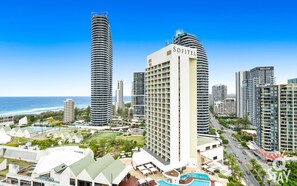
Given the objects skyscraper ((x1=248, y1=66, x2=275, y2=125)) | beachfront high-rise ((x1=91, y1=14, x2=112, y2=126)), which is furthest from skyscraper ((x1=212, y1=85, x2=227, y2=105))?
beachfront high-rise ((x1=91, y1=14, x2=112, y2=126))

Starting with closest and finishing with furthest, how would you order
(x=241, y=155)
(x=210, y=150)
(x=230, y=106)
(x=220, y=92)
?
(x=210, y=150)
(x=241, y=155)
(x=230, y=106)
(x=220, y=92)

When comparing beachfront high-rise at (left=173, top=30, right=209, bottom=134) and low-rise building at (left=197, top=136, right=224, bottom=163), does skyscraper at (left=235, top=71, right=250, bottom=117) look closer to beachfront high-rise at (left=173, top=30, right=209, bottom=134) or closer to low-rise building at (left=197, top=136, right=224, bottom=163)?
beachfront high-rise at (left=173, top=30, right=209, bottom=134)

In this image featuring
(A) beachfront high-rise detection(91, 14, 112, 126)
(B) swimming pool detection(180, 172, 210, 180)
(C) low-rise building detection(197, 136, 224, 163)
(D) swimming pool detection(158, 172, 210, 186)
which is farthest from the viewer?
(A) beachfront high-rise detection(91, 14, 112, 126)

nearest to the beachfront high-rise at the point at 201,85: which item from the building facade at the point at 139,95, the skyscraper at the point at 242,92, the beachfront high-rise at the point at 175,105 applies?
the beachfront high-rise at the point at 175,105

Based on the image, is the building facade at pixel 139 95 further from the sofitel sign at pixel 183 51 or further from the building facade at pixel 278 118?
the sofitel sign at pixel 183 51

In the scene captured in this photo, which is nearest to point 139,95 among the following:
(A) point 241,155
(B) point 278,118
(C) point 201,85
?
(C) point 201,85

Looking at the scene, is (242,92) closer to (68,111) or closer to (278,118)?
(278,118)
